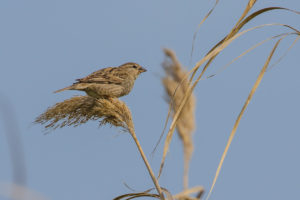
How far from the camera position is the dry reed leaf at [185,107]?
7.22 metres

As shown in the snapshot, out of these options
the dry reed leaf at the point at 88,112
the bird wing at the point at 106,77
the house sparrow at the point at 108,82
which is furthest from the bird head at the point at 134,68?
the dry reed leaf at the point at 88,112

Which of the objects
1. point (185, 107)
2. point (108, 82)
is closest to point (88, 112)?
point (108, 82)

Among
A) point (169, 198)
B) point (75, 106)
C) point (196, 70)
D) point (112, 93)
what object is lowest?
point (169, 198)

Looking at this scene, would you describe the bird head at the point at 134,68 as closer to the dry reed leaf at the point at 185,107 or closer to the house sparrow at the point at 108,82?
the house sparrow at the point at 108,82

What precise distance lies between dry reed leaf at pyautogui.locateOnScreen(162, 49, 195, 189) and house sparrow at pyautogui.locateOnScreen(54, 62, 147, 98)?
2.46 feet

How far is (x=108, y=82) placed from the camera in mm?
6016

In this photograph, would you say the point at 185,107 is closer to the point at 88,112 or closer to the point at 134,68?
the point at 134,68

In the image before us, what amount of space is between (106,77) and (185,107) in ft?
5.53

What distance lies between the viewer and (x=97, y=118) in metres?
3.88

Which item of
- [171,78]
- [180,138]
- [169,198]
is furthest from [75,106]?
[171,78]

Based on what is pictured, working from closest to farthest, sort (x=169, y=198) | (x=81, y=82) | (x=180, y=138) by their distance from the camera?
(x=169, y=198), (x=81, y=82), (x=180, y=138)

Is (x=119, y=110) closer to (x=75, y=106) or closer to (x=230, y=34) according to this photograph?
(x=75, y=106)

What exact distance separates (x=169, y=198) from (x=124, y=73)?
11.6ft

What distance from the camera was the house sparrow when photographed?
5.72 meters
